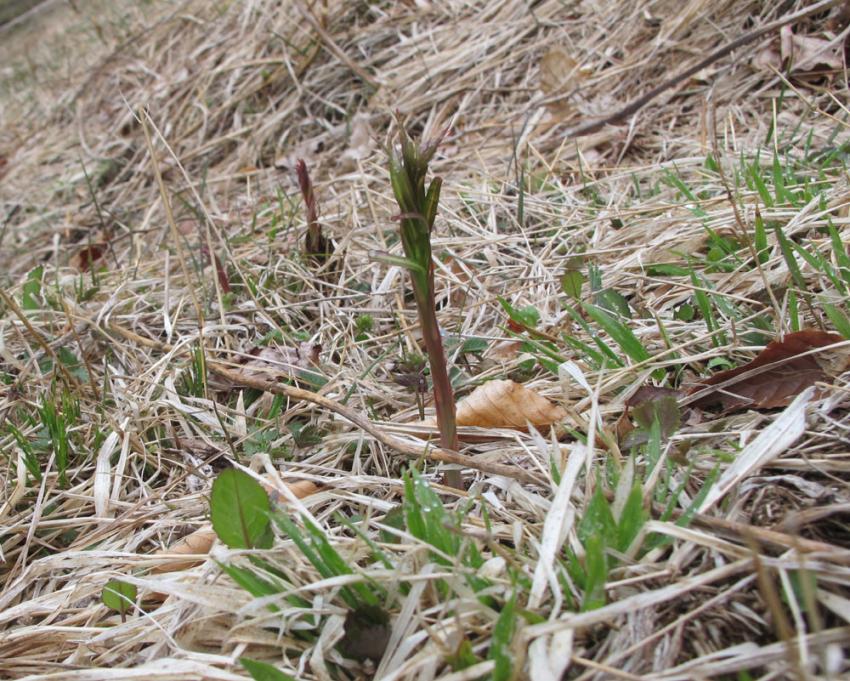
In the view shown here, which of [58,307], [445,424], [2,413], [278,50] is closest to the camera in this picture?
[445,424]

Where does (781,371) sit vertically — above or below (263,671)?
above

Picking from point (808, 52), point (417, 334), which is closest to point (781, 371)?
point (417, 334)

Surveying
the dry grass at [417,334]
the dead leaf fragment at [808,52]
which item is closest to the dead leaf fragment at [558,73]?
the dry grass at [417,334]

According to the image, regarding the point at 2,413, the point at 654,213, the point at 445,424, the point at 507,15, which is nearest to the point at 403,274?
the point at 654,213

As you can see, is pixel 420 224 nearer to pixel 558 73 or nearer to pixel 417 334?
pixel 417 334

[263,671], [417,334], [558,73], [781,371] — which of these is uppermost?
[558,73]

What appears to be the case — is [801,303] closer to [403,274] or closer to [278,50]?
[403,274]

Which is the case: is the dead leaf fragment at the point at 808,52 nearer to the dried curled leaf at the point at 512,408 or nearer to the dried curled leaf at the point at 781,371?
the dried curled leaf at the point at 781,371
